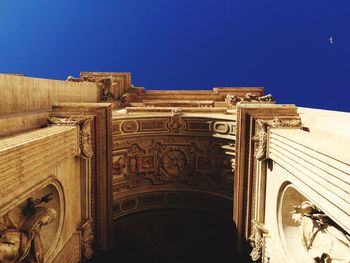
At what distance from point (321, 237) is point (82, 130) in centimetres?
646

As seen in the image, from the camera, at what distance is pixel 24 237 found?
5031 mm

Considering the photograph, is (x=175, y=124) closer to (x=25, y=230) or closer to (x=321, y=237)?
(x=321, y=237)

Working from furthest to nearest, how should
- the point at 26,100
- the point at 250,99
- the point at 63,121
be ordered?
the point at 250,99
the point at 26,100
the point at 63,121

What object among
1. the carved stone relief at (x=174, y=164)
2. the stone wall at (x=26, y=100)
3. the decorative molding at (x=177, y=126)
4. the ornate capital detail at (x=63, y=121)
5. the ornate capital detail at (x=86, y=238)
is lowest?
the ornate capital detail at (x=86, y=238)

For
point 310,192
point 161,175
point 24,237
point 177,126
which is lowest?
point 161,175

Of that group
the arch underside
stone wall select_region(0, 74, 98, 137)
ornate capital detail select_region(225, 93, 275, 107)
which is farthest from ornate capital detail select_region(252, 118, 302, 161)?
ornate capital detail select_region(225, 93, 275, 107)

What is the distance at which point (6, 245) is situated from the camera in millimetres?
4664

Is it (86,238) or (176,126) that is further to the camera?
(176,126)

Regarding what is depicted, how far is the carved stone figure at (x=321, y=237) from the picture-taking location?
4.77 meters

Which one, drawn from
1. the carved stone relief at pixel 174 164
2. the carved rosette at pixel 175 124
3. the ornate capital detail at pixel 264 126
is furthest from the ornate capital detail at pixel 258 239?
the carved rosette at pixel 175 124

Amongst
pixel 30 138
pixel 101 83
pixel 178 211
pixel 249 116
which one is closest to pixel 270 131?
pixel 249 116

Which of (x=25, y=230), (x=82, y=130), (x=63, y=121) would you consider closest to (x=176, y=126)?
(x=82, y=130)

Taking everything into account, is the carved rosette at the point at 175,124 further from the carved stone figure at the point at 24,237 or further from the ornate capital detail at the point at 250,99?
the carved stone figure at the point at 24,237

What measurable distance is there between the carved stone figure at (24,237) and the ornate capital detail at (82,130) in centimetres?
269
